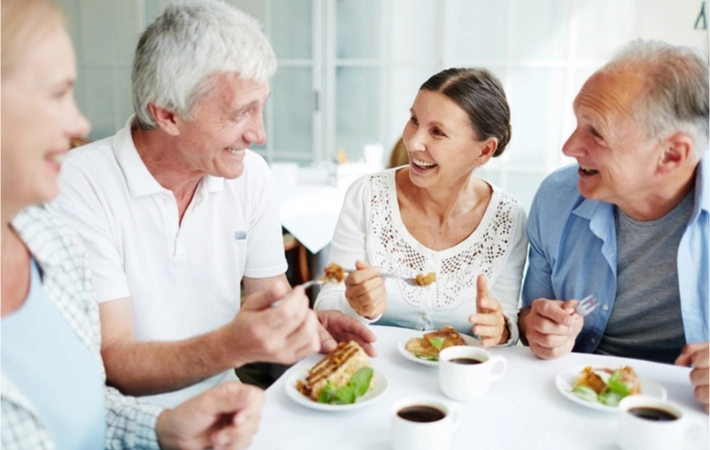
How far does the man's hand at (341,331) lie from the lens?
4.69 feet

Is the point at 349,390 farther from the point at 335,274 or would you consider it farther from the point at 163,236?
the point at 163,236

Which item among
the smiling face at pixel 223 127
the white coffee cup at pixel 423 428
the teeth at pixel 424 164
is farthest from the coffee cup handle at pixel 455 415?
the teeth at pixel 424 164

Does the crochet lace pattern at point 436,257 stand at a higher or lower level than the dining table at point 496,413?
higher

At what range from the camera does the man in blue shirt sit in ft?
4.70

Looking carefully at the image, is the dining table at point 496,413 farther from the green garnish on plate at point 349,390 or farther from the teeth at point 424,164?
the teeth at point 424,164

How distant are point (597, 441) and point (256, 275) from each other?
101 centimetres

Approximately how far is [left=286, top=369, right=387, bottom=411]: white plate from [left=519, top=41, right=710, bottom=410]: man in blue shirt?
37cm

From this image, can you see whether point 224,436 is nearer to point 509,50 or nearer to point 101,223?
point 101,223

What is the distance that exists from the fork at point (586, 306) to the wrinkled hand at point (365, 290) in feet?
1.53

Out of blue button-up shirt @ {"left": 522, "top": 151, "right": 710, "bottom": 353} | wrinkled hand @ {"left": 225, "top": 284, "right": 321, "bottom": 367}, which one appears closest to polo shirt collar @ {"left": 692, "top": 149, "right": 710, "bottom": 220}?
blue button-up shirt @ {"left": 522, "top": 151, "right": 710, "bottom": 353}

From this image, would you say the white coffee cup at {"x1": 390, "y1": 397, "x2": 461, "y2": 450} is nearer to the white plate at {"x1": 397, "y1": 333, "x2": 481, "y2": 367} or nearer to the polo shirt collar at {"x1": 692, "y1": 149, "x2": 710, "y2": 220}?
the white plate at {"x1": 397, "y1": 333, "x2": 481, "y2": 367}

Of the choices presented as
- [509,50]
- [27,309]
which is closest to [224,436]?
[27,309]

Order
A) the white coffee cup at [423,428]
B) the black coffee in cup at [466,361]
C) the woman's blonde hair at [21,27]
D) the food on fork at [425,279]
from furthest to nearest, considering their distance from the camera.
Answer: the food on fork at [425,279] < the black coffee in cup at [466,361] < the white coffee cup at [423,428] < the woman's blonde hair at [21,27]

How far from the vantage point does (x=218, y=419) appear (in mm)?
1041
